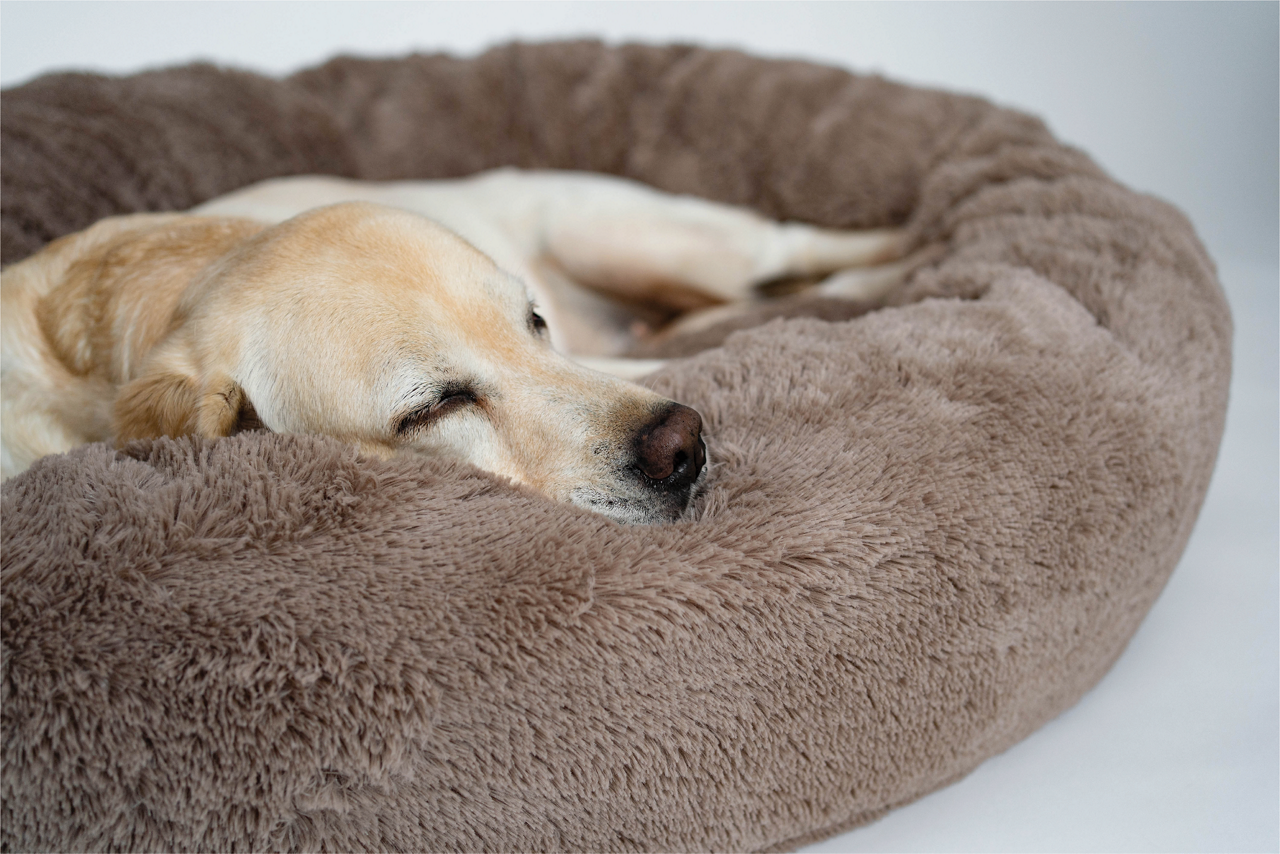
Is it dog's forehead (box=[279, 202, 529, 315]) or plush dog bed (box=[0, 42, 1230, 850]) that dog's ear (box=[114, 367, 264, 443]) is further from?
dog's forehead (box=[279, 202, 529, 315])

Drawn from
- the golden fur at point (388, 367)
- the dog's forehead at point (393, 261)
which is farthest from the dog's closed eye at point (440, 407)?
the dog's forehead at point (393, 261)

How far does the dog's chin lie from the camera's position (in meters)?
1.64

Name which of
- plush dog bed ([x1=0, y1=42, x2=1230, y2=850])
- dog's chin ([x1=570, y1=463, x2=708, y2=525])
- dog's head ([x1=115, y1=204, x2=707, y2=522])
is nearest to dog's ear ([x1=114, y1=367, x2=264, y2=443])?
dog's head ([x1=115, y1=204, x2=707, y2=522])

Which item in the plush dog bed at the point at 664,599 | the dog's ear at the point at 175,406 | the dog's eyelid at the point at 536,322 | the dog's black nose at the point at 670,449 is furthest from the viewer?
the dog's eyelid at the point at 536,322

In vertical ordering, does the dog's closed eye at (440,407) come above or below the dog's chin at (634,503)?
above

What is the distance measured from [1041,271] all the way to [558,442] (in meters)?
1.32

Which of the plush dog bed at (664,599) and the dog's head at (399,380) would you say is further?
the dog's head at (399,380)

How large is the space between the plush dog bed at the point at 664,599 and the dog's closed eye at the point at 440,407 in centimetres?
15

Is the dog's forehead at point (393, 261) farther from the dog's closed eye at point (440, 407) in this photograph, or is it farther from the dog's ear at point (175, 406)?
the dog's ear at point (175, 406)

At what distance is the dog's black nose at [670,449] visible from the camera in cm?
162

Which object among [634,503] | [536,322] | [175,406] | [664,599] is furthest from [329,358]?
[664,599]

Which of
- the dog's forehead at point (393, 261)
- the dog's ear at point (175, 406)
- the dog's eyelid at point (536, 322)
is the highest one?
the dog's forehead at point (393, 261)

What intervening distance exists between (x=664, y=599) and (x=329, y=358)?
Result: 0.75 m

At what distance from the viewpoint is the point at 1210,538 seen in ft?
8.13
